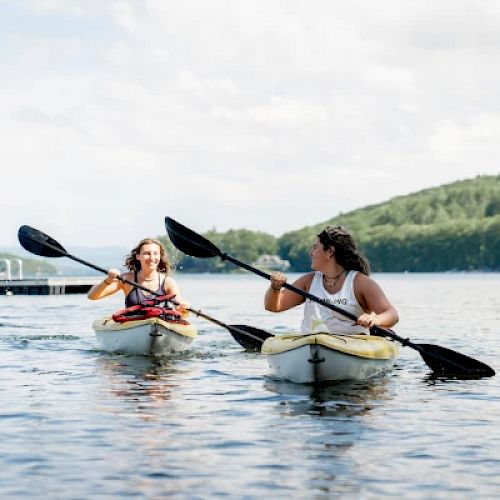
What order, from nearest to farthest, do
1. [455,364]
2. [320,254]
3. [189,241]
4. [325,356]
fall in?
[325,356] → [320,254] → [455,364] → [189,241]

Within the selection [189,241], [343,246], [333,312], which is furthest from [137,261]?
[343,246]

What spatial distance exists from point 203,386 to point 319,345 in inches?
81.0

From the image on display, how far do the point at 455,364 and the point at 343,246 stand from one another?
125 inches

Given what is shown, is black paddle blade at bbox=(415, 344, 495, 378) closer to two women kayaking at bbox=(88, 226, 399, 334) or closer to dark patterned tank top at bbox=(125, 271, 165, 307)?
two women kayaking at bbox=(88, 226, 399, 334)

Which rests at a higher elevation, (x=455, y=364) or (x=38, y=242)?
(x=38, y=242)

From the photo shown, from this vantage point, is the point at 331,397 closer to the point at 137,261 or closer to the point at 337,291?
the point at 337,291

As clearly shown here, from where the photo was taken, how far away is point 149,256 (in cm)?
1719

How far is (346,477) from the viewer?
8336mm

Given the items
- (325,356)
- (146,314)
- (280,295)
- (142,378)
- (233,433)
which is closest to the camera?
(233,433)

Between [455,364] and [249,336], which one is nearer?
[455,364]

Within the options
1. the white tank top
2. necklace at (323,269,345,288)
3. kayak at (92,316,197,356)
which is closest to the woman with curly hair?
kayak at (92,316,197,356)

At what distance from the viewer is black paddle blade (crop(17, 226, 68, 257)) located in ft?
61.2

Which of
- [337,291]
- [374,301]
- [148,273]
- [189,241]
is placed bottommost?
[374,301]

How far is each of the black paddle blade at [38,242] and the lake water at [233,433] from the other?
207 cm
